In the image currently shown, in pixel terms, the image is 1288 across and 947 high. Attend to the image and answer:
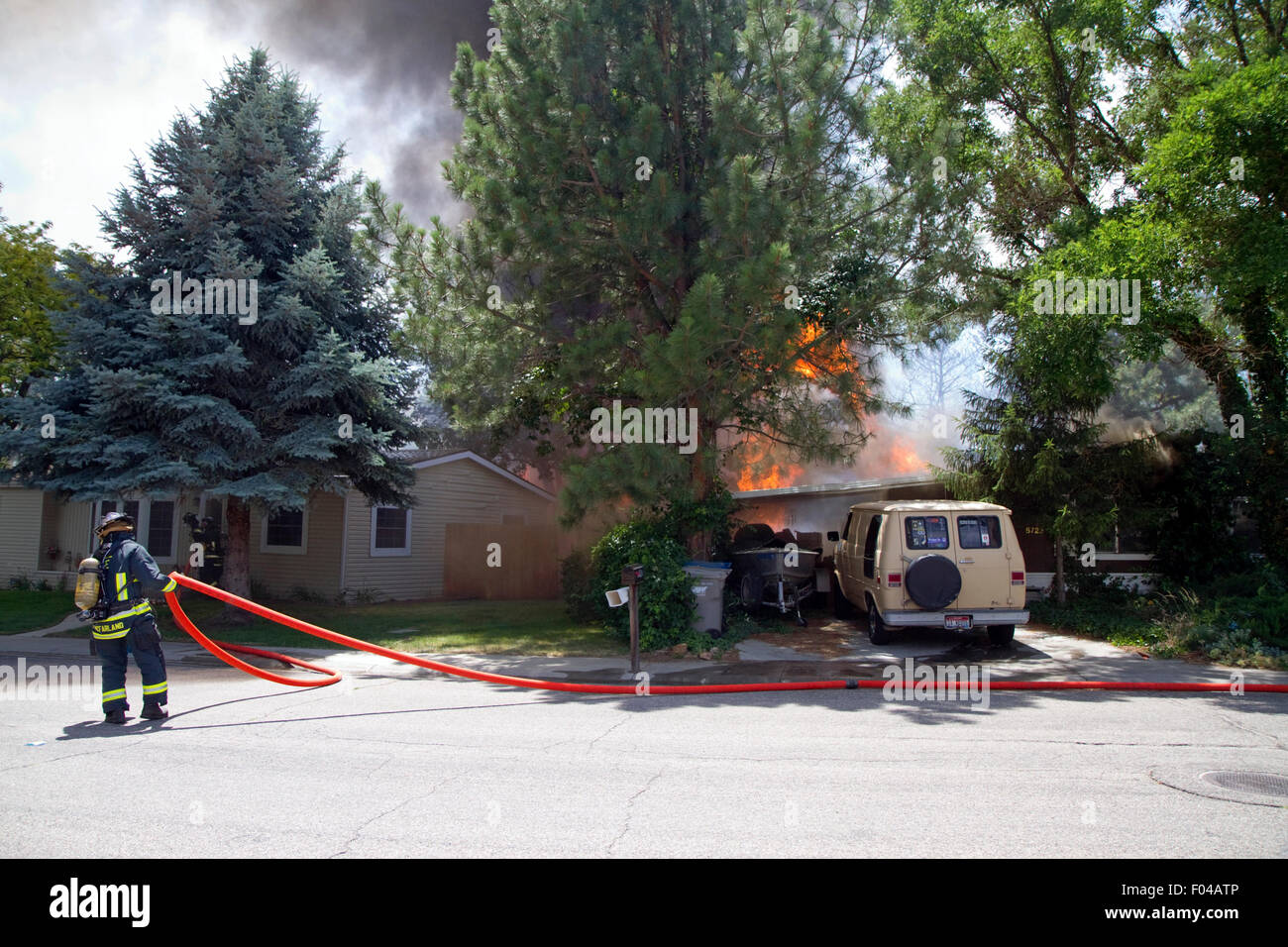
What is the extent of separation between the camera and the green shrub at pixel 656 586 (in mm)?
11750

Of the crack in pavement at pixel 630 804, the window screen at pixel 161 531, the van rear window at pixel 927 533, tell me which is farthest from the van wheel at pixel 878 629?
the window screen at pixel 161 531

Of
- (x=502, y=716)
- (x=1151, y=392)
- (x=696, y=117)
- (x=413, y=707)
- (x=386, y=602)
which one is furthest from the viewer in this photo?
(x=1151, y=392)

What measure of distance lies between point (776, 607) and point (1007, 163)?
30.3ft

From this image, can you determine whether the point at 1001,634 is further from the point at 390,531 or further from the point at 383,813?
the point at 390,531

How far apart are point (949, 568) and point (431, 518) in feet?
47.6

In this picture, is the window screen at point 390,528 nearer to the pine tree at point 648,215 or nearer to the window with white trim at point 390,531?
the window with white trim at point 390,531

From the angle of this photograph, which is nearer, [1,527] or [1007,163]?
[1007,163]

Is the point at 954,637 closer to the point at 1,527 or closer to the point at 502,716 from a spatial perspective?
the point at 502,716

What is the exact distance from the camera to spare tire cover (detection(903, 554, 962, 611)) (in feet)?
33.9

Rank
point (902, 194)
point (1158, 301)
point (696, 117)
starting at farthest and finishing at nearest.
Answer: point (696, 117)
point (902, 194)
point (1158, 301)

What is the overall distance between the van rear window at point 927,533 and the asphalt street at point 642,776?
8.26 feet

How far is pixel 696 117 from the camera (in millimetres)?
13852

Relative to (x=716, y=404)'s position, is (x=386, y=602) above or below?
below

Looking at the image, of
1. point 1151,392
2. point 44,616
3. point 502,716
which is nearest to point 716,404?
point 502,716
